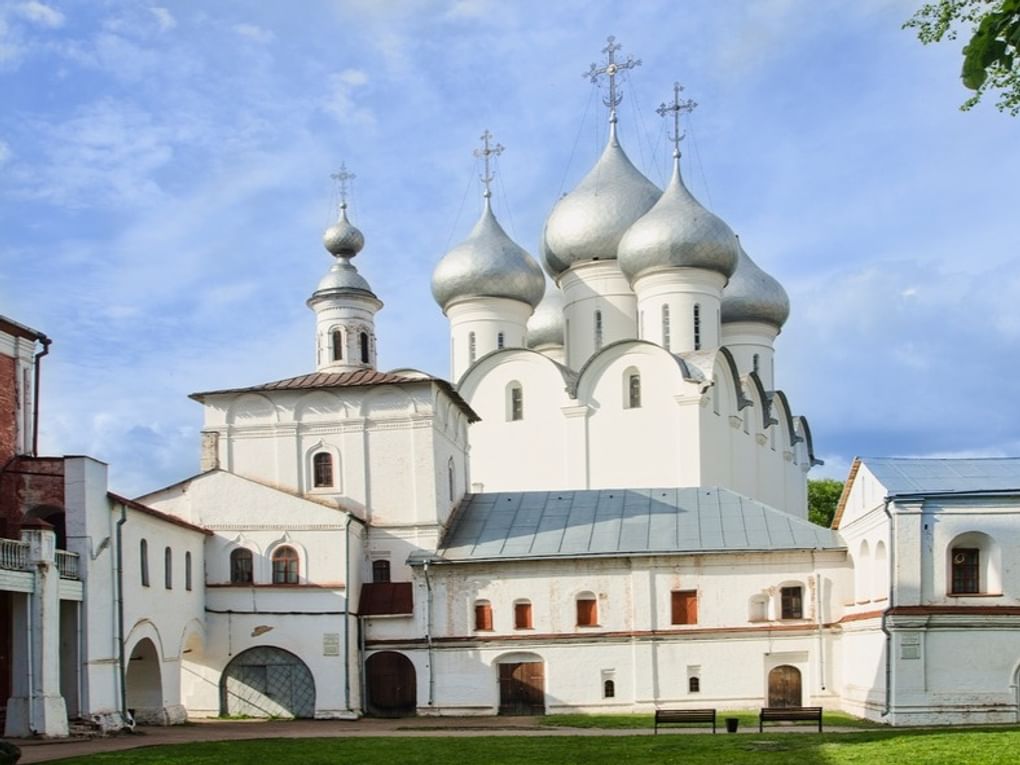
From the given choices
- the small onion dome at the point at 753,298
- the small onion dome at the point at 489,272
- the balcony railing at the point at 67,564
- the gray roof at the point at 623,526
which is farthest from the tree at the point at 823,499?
the balcony railing at the point at 67,564

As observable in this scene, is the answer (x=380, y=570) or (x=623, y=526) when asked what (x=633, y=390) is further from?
(x=380, y=570)

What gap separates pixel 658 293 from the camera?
41625 millimetres

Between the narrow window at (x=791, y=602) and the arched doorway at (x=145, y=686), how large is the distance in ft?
42.4

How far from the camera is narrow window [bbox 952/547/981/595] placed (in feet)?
84.9

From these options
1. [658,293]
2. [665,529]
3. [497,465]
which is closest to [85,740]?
[665,529]

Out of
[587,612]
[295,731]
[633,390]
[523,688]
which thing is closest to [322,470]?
[523,688]

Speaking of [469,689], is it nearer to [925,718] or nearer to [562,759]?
[925,718]

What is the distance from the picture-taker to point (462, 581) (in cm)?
3077

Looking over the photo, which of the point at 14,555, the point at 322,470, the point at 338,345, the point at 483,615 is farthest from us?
the point at 338,345

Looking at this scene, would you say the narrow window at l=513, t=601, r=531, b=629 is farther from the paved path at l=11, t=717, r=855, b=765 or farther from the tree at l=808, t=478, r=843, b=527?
the tree at l=808, t=478, r=843, b=527

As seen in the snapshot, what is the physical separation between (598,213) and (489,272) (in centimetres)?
398

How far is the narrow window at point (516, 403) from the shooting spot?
137 ft

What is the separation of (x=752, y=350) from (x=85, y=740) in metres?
31.1

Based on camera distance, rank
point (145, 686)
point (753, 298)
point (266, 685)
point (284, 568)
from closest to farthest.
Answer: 1. point (145, 686)
2. point (266, 685)
3. point (284, 568)
4. point (753, 298)
